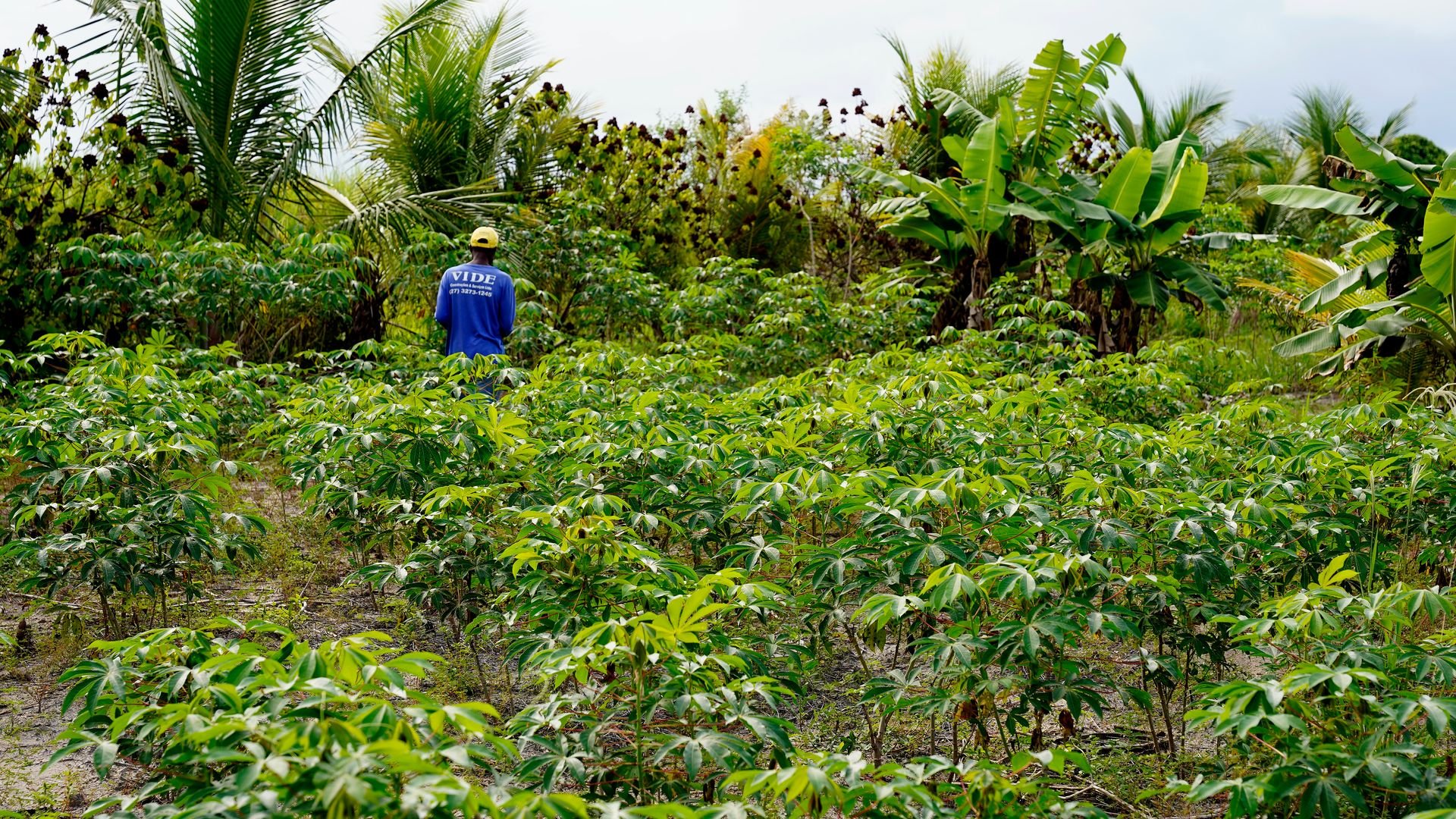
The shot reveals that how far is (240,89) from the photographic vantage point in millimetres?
8906

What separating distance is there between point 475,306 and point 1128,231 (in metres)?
5.99

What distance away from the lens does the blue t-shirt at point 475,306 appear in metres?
6.23

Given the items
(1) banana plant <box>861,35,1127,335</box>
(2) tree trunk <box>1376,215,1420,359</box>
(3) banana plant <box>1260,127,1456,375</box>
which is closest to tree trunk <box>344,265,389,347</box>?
(1) banana plant <box>861,35,1127,335</box>

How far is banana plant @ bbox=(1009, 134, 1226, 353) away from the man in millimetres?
4995

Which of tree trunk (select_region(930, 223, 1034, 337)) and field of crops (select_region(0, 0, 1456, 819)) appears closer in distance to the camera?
field of crops (select_region(0, 0, 1456, 819))

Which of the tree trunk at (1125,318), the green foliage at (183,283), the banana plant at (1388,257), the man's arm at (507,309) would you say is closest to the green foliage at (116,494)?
the man's arm at (507,309)

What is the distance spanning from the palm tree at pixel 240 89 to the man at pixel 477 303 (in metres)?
3.16

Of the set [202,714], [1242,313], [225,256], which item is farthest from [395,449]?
[1242,313]

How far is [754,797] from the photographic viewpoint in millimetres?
2939

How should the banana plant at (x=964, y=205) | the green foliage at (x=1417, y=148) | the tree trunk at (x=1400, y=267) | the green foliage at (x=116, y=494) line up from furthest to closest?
the green foliage at (x=1417, y=148), the banana plant at (x=964, y=205), the tree trunk at (x=1400, y=267), the green foliage at (x=116, y=494)

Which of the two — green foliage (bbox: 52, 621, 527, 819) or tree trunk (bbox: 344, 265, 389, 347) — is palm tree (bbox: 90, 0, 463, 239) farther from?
green foliage (bbox: 52, 621, 527, 819)

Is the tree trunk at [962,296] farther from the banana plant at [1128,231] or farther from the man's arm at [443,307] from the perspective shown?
the man's arm at [443,307]

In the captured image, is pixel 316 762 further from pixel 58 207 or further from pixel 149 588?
pixel 58 207

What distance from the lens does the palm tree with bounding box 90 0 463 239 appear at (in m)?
8.27
